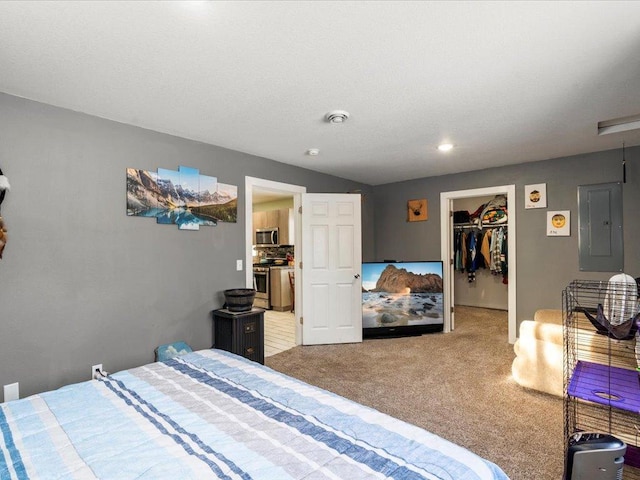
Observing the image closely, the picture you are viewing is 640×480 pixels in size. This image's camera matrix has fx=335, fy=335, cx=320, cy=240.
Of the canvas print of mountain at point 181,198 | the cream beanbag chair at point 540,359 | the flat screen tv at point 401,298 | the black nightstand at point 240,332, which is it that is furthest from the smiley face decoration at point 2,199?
the cream beanbag chair at point 540,359

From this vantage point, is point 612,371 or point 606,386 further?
point 612,371

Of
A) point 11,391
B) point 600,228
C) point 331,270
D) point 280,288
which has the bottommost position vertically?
point 11,391

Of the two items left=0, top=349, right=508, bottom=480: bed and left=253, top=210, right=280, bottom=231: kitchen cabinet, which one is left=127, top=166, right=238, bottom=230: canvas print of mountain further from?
left=253, top=210, right=280, bottom=231: kitchen cabinet

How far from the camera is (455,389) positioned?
301 cm

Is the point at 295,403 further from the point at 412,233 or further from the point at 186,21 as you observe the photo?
the point at 412,233

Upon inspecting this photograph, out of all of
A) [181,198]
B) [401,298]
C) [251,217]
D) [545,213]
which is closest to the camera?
[181,198]

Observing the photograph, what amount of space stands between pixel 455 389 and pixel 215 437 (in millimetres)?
2486

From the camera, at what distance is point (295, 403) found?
1.46m

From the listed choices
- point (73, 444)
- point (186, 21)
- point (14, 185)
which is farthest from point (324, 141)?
point (73, 444)

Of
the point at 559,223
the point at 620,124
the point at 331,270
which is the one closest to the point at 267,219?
the point at 331,270

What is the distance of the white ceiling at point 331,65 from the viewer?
5.06ft

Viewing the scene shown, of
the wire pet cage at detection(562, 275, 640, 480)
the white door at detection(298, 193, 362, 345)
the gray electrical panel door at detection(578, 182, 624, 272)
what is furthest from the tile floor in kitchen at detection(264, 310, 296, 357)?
the gray electrical panel door at detection(578, 182, 624, 272)

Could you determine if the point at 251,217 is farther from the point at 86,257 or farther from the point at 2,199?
the point at 2,199

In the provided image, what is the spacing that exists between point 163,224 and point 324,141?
5.78 ft
